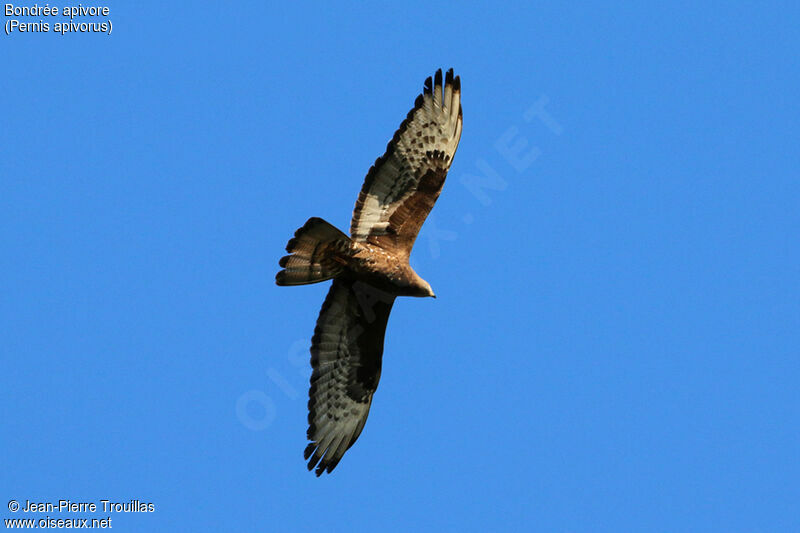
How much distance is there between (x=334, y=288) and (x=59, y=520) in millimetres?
3585

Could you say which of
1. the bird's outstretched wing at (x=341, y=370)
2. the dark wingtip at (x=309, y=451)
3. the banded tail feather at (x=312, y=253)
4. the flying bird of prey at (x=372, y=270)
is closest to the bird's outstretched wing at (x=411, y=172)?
the flying bird of prey at (x=372, y=270)

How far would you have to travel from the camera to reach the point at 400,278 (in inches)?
360

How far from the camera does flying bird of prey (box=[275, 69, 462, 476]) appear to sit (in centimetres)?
916

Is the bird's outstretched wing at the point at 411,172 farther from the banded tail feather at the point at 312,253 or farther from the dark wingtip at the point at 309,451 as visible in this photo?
the dark wingtip at the point at 309,451

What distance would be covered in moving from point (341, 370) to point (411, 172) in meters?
2.18

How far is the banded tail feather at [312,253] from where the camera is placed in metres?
8.42

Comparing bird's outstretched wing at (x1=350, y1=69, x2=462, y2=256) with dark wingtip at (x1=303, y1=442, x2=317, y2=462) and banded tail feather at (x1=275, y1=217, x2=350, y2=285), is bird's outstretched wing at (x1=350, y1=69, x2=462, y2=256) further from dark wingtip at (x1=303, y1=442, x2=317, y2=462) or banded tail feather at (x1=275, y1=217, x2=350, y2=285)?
dark wingtip at (x1=303, y1=442, x2=317, y2=462)

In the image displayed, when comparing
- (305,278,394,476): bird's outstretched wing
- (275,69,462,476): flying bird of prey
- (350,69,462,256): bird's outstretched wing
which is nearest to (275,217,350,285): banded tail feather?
(275,69,462,476): flying bird of prey

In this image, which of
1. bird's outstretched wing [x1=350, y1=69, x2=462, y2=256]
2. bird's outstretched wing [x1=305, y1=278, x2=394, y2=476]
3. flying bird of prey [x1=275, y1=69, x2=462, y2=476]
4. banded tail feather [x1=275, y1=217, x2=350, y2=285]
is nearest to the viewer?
banded tail feather [x1=275, y1=217, x2=350, y2=285]

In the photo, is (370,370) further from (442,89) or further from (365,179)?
(442,89)

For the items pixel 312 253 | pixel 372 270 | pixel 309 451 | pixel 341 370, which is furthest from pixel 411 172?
pixel 309 451

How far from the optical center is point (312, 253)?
8633mm

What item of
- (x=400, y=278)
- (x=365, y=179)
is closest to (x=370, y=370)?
(x=400, y=278)

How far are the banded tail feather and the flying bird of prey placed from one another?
0.8 inches
